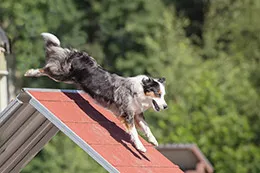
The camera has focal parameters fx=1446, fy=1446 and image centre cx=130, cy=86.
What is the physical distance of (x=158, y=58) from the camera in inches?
1806

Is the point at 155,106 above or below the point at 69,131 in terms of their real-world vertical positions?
above

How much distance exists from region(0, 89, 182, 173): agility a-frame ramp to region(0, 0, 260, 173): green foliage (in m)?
19.3

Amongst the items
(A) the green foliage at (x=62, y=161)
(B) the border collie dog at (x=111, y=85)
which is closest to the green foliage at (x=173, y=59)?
(A) the green foliage at (x=62, y=161)

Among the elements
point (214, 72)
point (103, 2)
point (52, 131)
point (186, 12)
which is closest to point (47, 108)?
point (52, 131)

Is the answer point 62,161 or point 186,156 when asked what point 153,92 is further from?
point 62,161

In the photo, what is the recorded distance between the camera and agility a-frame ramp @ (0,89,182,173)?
13.5 metres

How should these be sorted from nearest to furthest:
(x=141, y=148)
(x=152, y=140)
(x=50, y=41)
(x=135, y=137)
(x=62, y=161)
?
(x=135, y=137) → (x=141, y=148) → (x=152, y=140) → (x=50, y=41) → (x=62, y=161)

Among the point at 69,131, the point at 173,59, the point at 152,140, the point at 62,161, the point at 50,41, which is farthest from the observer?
the point at 173,59

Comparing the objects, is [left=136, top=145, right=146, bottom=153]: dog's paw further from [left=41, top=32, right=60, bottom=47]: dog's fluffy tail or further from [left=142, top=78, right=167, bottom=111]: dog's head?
[left=41, top=32, right=60, bottom=47]: dog's fluffy tail

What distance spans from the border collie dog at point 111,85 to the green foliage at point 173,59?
63.9ft

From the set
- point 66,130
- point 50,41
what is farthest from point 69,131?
point 50,41

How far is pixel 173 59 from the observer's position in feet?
148

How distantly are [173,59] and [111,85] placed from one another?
100 ft

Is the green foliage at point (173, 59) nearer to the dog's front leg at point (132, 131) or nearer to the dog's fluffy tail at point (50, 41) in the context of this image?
the dog's fluffy tail at point (50, 41)
